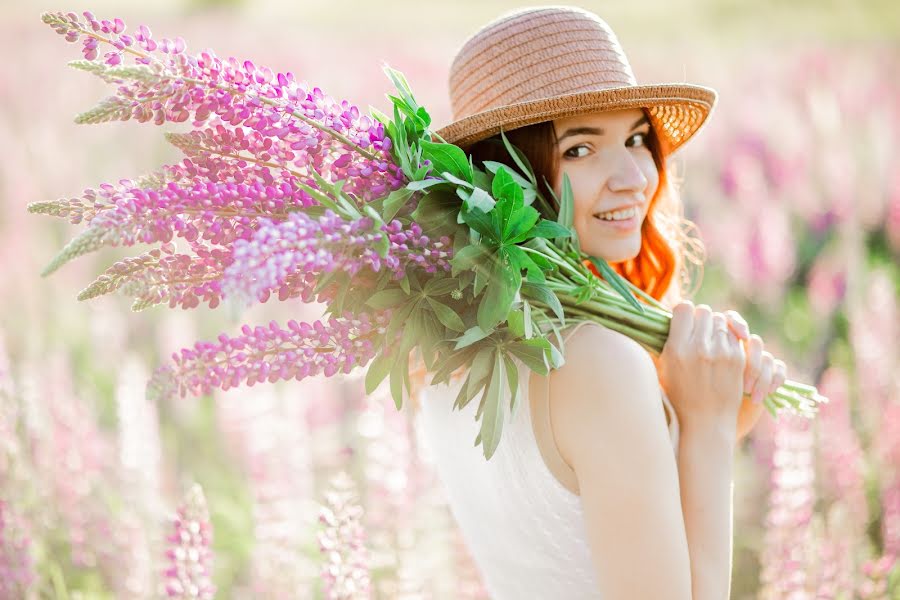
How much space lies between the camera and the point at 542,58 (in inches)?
62.1

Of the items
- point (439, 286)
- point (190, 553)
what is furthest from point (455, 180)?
point (190, 553)

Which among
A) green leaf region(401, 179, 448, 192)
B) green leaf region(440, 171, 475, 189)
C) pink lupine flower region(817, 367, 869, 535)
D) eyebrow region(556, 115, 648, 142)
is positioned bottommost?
pink lupine flower region(817, 367, 869, 535)

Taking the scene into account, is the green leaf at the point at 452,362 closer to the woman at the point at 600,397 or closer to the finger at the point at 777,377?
the woman at the point at 600,397

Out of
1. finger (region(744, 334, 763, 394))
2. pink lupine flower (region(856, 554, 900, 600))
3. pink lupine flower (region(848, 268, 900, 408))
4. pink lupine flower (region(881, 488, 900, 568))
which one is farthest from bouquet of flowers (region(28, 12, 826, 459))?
pink lupine flower (region(848, 268, 900, 408))

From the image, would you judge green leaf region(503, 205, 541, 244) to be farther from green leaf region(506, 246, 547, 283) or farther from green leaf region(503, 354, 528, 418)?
green leaf region(503, 354, 528, 418)

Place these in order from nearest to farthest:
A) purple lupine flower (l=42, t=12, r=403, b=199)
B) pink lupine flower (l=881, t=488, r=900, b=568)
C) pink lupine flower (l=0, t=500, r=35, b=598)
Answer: purple lupine flower (l=42, t=12, r=403, b=199), pink lupine flower (l=0, t=500, r=35, b=598), pink lupine flower (l=881, t=488, r=900, b=568)

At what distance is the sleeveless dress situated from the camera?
1.48 metres

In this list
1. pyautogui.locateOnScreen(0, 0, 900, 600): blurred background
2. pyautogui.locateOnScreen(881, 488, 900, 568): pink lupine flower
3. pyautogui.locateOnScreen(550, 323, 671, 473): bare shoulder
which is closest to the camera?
pyautogui.locateOnScreen(550, 323, 671, 473): bare shoulder

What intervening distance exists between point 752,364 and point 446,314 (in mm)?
674

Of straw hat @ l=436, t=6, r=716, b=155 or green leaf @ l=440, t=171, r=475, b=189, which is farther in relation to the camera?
straw hat @ l=436, t=6, r=716, b=155

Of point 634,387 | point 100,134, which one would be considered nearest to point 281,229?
point 634,387

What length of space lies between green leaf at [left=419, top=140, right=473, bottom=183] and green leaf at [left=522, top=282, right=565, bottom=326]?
0.19 m

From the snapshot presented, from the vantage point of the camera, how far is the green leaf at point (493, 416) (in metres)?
1.27

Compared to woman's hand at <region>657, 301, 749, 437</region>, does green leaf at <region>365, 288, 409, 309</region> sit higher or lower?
higher
